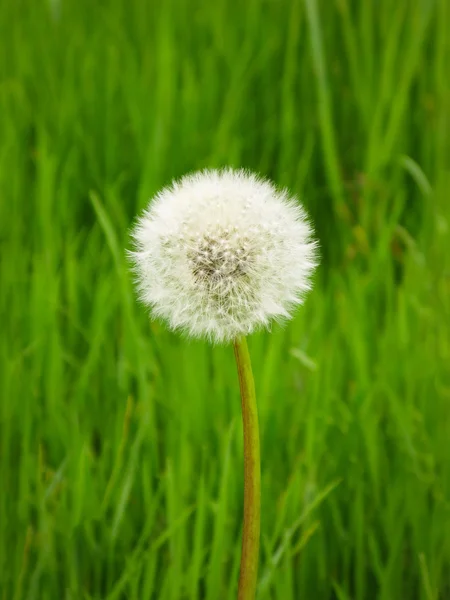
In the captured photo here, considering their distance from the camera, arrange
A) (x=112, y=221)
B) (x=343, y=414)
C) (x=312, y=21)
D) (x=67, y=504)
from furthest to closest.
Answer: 1. (x=312, y=21)
2. (x=112, y=221)
3. (x=343, y=414)
4. (x=67, y=504)

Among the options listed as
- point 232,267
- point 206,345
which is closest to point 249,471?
point 232,267

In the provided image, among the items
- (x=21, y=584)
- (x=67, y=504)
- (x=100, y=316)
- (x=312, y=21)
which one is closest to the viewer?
(x=21, y=584)

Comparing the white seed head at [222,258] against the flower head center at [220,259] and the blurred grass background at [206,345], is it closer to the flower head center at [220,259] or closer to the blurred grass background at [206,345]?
the flower head center at [220,259]

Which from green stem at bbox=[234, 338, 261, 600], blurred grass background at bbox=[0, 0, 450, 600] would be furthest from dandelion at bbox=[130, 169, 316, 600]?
blurred grass background at bbox=[0, 0, 450, 600]

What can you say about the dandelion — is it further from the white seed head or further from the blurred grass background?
the blurred grass background

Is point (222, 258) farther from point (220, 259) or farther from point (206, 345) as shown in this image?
point (206, 345)

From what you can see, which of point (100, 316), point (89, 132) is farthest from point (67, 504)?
point (89, 132)

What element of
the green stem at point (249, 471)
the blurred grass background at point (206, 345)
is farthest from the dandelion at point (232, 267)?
the blurred grass background at point (206, 345)

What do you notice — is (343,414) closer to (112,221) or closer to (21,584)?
(21,584)

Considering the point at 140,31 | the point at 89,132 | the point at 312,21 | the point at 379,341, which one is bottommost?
the point at 379,341
